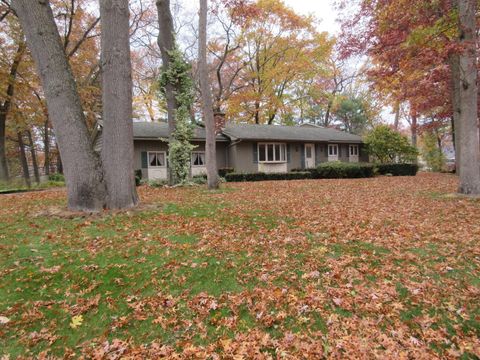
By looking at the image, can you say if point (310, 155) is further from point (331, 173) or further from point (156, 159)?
point (156, 159)

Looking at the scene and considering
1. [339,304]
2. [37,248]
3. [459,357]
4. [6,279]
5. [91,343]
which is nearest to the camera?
[459,357]

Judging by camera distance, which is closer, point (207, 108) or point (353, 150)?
point (207, 108)

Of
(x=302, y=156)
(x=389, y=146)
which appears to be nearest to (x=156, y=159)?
(x=302, y=156)

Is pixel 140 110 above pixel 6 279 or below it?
above

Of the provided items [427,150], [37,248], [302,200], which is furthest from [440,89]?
[37,248]

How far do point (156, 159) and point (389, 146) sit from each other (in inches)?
636

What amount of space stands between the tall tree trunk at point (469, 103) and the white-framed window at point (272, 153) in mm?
12137

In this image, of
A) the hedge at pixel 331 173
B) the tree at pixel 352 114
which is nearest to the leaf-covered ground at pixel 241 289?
the hedge at pixel 331 173

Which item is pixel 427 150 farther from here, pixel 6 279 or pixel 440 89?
pixel 6 279

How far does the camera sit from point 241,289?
302 cm

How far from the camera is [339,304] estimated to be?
2.73 metres

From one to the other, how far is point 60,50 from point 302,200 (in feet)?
22.1

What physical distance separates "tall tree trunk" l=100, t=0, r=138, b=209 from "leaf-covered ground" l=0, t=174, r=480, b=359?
1.02 metres

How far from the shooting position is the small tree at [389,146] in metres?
19.4
